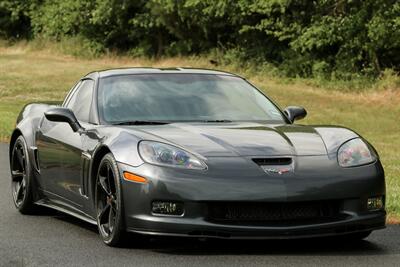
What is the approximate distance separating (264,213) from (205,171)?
48cm

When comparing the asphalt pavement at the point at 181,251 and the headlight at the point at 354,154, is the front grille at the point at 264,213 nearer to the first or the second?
the asphalt pavement at the point at 181,251

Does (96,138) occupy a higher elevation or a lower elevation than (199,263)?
higher

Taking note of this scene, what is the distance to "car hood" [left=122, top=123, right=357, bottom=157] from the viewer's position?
Answer: 7062mm

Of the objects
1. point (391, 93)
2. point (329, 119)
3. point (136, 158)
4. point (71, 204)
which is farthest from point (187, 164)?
point (391, 93)

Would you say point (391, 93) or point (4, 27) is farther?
point (4, 27)

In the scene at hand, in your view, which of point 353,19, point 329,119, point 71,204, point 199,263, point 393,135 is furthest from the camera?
point 353,19

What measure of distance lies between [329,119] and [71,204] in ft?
65.4

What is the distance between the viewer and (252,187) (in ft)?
22.3

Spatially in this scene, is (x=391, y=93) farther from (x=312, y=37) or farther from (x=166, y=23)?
(x=166, y=23)

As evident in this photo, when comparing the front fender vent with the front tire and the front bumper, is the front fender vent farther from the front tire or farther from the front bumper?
the front tire

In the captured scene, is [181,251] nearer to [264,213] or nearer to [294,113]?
[264,213]

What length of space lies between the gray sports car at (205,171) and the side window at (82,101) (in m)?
0.05

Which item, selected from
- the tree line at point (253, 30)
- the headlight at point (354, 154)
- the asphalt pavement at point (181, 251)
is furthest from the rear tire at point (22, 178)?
the tree line at point (253, 30)

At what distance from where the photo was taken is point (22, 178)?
9.56 metres
